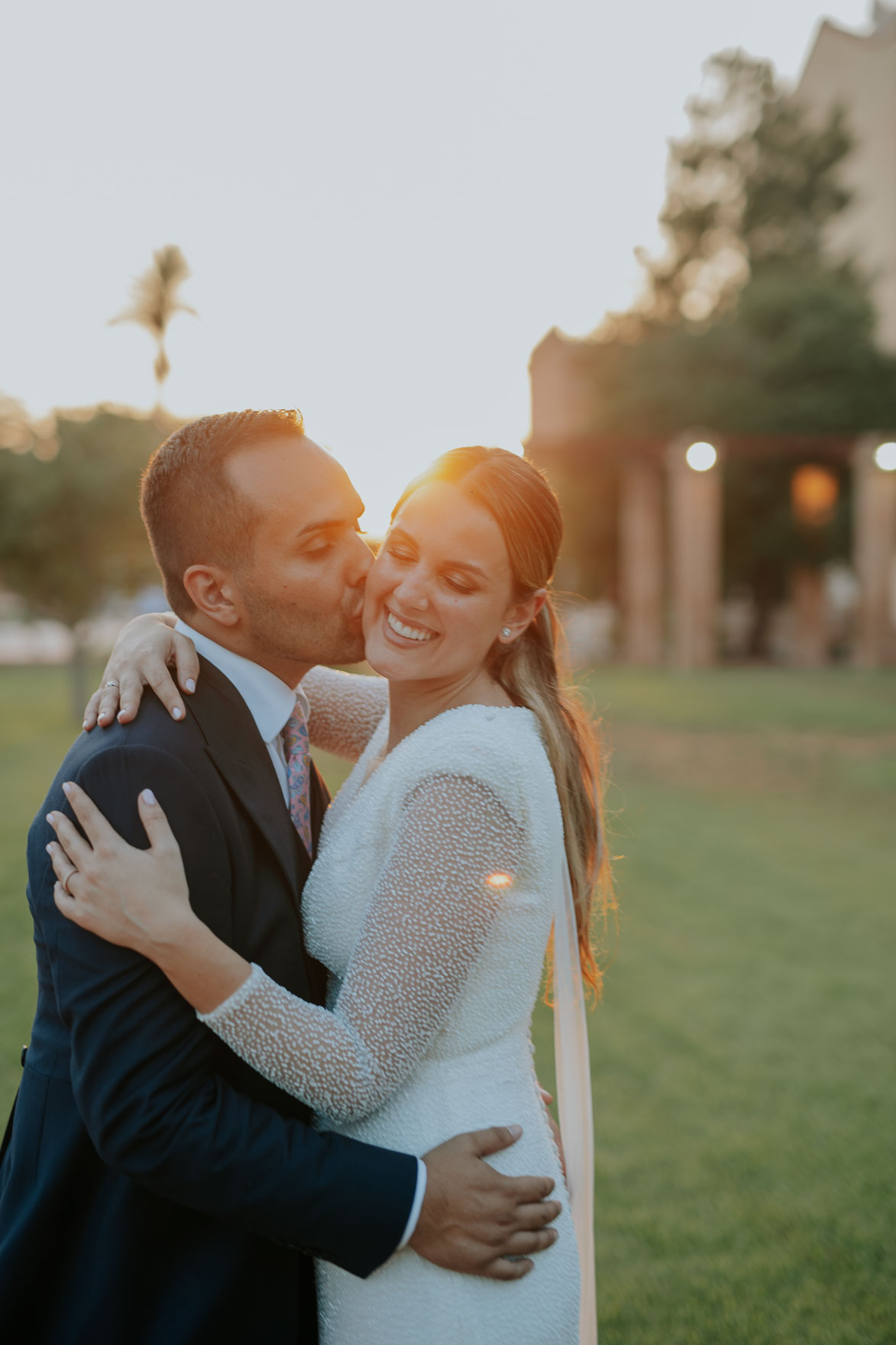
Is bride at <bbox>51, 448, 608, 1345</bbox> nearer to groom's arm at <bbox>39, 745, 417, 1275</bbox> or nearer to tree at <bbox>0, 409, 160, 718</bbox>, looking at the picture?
groom's arm at <bbox>39, 745, 417, 1275</bbox>

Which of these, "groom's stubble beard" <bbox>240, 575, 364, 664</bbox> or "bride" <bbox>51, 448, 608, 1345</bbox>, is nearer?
"bride" <bbox>51, 448, 608, 1345</bbox>

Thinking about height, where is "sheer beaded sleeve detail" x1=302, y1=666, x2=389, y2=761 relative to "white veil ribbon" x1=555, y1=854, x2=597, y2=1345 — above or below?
above

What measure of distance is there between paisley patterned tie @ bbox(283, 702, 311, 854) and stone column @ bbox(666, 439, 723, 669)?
24325mm

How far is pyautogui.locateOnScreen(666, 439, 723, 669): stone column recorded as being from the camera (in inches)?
1003

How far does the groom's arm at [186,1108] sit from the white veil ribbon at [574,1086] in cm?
48

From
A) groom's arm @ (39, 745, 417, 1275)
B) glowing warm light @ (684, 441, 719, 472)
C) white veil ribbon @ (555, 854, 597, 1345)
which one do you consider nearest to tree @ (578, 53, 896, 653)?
glowing warm light @ (684, 441, 719, 472)

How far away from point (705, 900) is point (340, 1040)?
7478 mm

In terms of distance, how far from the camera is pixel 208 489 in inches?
79.5

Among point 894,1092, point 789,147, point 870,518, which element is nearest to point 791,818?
point 894,1092

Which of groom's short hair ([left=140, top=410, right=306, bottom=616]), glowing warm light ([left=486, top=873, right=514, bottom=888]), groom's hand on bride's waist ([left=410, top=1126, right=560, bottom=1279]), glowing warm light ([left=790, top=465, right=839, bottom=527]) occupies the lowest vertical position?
groom's hand on bride's waist ([left=410, top=1126, right=560, bottom=1279])

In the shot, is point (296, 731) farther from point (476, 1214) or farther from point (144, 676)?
point (476, 1214)

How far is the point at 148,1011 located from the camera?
163 cm

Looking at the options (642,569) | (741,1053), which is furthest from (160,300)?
(741,1053)

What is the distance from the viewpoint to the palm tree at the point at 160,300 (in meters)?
36.0
